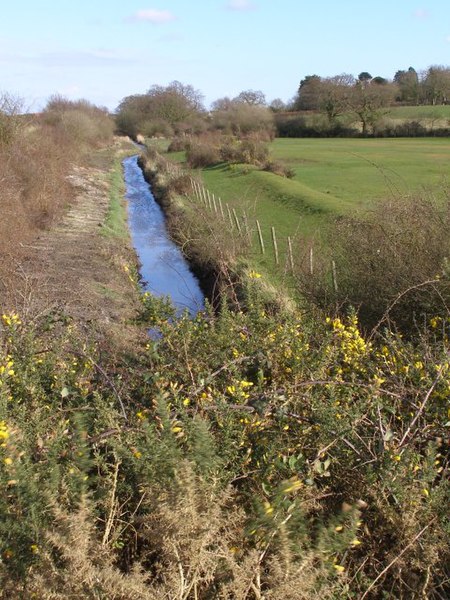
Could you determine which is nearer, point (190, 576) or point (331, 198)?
point (190, 576)

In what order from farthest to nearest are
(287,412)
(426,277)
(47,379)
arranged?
(426,277)
(47,379)
(287,412)

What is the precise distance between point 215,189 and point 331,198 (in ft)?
29.5

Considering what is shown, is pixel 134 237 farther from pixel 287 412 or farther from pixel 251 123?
pixel 251 123

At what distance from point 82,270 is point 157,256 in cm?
517

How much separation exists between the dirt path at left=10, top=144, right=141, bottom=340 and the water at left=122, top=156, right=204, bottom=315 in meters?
0.80

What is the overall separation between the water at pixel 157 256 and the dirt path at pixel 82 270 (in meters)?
0.80

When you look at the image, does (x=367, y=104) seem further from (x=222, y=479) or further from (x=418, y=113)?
(x=222, y=479)

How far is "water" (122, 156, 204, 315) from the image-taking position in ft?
56.3

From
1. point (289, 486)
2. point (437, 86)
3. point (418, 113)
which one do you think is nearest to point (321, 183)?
point (289, 486)

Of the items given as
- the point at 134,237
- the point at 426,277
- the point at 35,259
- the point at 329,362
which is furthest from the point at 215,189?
the point at 329,362

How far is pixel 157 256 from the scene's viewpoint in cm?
2219

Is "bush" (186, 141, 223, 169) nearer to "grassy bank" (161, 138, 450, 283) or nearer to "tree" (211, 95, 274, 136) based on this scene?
"grassy bank" (161, 138, 450, 283)

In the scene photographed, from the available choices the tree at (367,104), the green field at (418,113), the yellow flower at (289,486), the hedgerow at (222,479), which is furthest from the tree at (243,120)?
the yellow flower at (289,486)

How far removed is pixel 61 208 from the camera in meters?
25.8
